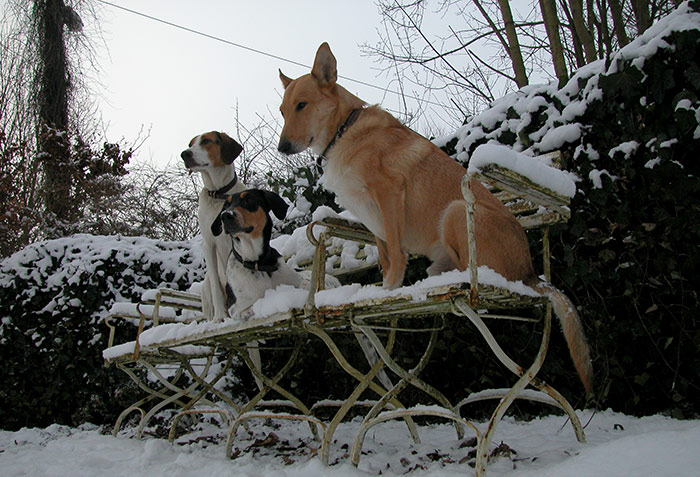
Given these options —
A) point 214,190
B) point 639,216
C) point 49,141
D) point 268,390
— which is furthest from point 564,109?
point 49,141

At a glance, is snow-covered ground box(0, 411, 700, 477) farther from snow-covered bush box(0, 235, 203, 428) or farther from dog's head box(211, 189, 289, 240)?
dog's head box(211, 189, 289, 240)

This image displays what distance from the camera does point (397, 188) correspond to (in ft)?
Result: 6.54

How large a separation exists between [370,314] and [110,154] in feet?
31.9

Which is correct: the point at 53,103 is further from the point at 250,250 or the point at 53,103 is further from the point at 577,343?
the point at 577,343

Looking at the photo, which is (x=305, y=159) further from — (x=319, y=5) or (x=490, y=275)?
(x=490, y=275)

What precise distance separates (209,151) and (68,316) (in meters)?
2.83

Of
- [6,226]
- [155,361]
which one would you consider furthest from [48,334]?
[6,226]

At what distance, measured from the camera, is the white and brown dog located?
2.84m

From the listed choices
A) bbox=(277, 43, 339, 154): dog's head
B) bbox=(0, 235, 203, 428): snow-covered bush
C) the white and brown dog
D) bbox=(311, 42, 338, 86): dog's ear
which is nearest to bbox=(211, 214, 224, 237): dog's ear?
the white and brown dog

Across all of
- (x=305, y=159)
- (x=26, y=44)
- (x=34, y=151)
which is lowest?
(x=305, y=159)

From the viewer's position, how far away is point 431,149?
2.15 metres

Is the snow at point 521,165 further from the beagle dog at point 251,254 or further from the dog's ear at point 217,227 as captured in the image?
the dog's ear at point 217,227

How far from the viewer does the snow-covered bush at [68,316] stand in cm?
449

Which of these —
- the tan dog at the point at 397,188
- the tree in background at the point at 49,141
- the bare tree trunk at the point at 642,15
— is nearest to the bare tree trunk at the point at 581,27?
the bare tree trunk at the point at 642,15
